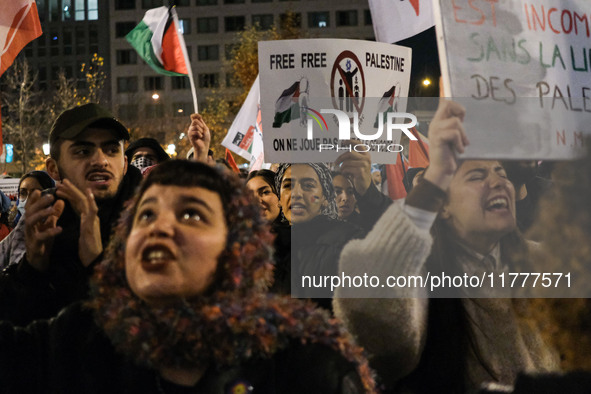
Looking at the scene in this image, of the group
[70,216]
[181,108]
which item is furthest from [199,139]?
[181,108]

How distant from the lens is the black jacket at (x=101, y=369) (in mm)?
2078

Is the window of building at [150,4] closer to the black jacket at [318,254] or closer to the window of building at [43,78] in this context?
the window of building at [43,78]

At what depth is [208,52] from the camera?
8044cm

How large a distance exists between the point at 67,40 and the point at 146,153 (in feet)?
278

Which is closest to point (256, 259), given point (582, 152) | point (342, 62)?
point (582, 152)

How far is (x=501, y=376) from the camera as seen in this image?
2.93m

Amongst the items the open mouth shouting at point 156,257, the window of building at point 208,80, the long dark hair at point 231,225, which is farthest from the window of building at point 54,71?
the open mouth shouting at point 156,257

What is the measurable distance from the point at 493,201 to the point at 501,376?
66 centimetres

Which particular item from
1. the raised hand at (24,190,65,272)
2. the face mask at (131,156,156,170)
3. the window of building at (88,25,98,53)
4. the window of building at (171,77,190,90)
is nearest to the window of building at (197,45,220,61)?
the window of building at (171,77,190,90)

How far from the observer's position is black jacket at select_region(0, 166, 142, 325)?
8.70ft

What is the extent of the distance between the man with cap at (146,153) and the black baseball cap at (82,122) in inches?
94.5

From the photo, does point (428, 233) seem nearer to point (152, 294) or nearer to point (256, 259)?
point (256, 259)

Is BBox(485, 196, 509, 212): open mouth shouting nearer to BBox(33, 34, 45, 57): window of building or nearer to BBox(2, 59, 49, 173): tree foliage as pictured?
BBox(2, 59, 49, 173): tree foliage

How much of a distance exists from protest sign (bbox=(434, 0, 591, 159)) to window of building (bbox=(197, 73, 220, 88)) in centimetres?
7623
